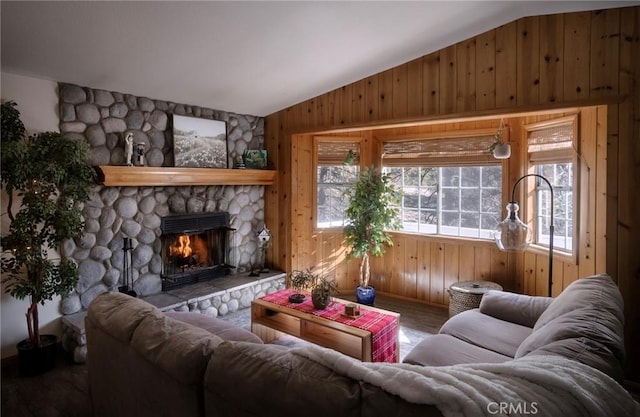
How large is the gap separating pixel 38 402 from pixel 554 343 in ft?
10.2

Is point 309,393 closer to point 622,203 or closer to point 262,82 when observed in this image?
point 622,203

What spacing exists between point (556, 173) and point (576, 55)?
49.6 inches

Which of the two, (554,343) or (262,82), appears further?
(262,82)

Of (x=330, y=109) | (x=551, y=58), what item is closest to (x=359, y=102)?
(x=330, y=109)

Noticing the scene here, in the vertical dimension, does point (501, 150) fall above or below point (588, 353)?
above

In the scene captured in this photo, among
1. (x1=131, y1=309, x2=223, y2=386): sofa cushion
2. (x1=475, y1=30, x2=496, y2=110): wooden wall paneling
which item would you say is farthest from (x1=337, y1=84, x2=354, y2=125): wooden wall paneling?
(x1=131, y1=309, x2=223, y2=386): sofa cushion

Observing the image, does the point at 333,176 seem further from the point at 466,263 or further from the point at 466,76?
the point at 466,76

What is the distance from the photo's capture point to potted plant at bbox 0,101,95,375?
2631 mm

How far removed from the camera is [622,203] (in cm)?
271

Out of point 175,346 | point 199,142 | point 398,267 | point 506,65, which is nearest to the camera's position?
point 175,346

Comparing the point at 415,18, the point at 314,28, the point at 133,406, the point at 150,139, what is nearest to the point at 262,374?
the point at 133,406

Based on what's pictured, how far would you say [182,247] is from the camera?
14.0 feet

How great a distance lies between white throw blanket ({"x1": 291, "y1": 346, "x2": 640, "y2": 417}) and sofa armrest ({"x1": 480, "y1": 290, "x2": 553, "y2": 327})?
1.56m

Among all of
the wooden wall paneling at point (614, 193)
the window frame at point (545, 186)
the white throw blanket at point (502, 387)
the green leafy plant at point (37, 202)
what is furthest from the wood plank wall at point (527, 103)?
the green leafy plant at point (37, 202)
